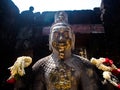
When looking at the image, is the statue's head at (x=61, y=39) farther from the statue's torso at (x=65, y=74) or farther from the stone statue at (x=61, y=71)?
the statue's torso at (x=65, y=74)

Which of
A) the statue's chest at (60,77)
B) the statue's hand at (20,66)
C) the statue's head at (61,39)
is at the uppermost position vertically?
the statue's head at (61,39)

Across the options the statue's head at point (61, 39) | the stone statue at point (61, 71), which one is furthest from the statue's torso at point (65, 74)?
the statue's head at point (61, 39)

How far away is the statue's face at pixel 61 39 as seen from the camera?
156 inches

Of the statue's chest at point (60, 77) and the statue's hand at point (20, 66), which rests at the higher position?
the statue's hand at point (20, 66)

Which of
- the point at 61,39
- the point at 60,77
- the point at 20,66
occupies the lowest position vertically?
the point at 60,77

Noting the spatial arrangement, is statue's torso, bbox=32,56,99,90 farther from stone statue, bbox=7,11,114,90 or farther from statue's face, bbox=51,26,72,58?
statue's face, bbox=51,26,72,58

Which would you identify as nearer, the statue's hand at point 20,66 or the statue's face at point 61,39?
the statue's hand at point 20,66

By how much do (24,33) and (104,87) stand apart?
6.87m

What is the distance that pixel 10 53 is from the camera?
9.87m

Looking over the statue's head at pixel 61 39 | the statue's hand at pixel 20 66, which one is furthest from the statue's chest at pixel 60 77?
the statue's hand at pixel 20 66

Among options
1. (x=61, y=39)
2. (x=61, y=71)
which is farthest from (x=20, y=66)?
(x=61, y=39)

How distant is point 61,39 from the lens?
3.95 meters

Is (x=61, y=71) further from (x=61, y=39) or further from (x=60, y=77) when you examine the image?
(x=61, y=39)

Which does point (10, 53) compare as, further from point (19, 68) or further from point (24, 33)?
point (19, 68)
